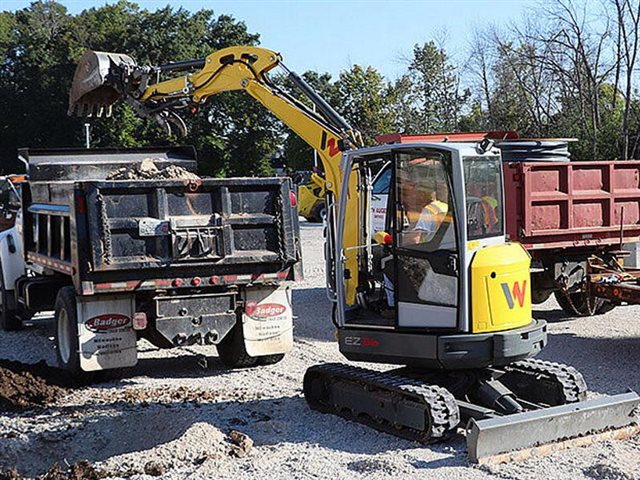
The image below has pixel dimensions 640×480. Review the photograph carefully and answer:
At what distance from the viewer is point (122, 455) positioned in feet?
23.2

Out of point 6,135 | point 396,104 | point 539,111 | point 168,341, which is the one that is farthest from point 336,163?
point 6,135

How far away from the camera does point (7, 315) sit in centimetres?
1296

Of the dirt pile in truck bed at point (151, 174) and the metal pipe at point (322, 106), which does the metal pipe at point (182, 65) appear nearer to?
the metal pipe at point (322, 106)

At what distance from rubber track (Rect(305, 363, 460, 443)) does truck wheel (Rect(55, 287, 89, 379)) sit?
8.75 feet

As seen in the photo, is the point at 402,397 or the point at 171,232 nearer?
the point at 402,397

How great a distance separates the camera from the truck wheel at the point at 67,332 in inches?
368

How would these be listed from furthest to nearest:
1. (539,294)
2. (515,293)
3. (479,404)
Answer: (539,294) < (479,404) < (515,293)

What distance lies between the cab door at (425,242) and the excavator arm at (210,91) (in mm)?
3184

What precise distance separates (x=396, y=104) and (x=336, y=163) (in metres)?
32.5

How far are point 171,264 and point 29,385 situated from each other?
6.09ft

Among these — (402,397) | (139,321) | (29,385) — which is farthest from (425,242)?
(29,385)

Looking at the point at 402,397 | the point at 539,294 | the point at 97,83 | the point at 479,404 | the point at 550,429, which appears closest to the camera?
the point at 550,429

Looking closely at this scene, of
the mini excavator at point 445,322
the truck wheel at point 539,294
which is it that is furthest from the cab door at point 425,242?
the truck wheel at point 539,294

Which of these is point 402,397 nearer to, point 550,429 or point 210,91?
point 550,429
